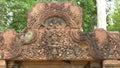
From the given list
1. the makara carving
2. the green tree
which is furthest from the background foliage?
the makara carving

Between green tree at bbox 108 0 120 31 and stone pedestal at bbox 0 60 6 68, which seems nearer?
stone pedestal at bbox 0 60 6 68

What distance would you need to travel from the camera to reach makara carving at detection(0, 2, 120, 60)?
4.28 meters

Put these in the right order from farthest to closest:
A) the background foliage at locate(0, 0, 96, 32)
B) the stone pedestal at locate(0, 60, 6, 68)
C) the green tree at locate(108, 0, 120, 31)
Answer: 1. the green tree at locate(108, 0, 120, 31)
2. the background foliage at locate(0, 0, 96, 32)
3. the stone pedestal at locate(0, 60, 6, 68)

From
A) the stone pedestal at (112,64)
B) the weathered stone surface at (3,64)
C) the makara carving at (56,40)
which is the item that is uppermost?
the makara carving at (56,40)

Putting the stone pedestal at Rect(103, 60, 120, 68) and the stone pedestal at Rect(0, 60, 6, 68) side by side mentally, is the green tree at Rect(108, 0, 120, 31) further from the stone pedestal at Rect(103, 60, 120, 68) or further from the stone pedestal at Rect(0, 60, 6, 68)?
the stone pedestal at Rect(0, 60, 6, 68)

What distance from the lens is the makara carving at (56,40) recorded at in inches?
168

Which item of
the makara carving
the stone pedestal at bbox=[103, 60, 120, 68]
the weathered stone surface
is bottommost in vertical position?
the stone pedestal at bbox=[103, 60, 120, 68]

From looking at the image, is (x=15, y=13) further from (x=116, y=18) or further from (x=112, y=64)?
(x=112, y=64)

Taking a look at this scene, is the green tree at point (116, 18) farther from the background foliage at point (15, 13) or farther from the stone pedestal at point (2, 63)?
the stone pedestal at point (2, 63)

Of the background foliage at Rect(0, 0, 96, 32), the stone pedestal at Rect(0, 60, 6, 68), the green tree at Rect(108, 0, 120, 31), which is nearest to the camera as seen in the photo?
the stone pedestal at Rect(0, 60, 6, 68)

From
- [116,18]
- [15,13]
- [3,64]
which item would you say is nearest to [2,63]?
[3,64]

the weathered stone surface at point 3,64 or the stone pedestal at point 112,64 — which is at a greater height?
the weathered stone surface at point 3,64

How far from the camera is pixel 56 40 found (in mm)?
4336

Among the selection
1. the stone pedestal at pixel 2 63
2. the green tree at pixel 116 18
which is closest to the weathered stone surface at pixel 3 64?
the stone pedestal at pixel 2 63
